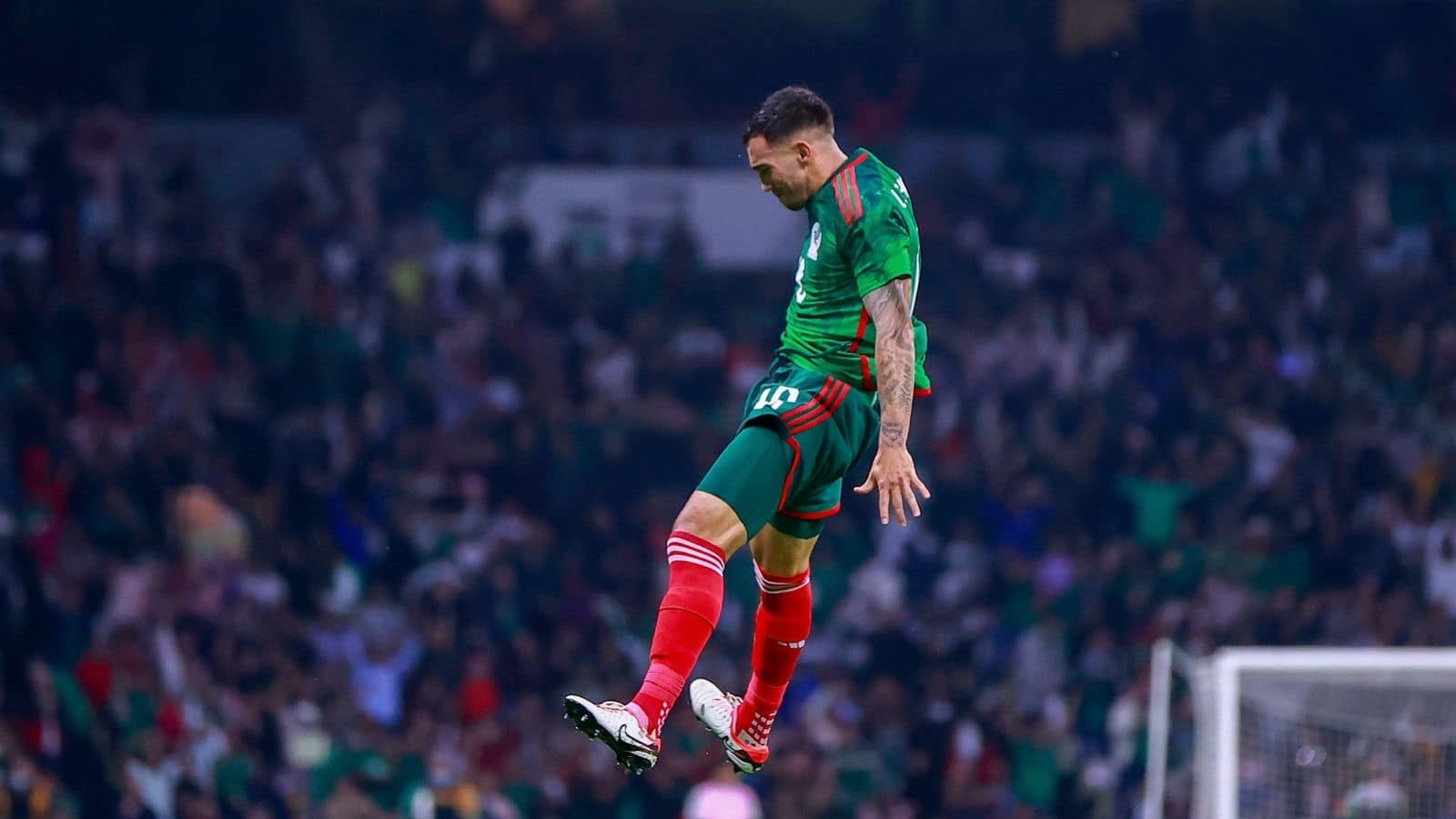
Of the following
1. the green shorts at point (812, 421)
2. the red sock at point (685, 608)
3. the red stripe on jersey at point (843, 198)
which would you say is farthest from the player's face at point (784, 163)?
the red sock at point (685, 608)

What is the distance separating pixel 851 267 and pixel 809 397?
44cm

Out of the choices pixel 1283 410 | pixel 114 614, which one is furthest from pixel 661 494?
pixel 1283 410

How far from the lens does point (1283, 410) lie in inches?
666

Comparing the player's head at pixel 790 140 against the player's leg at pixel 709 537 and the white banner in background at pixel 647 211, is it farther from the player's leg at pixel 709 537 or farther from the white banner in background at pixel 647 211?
the white banner in background at pixel 647 211

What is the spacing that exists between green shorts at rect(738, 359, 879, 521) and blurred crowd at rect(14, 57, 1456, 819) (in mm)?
6027

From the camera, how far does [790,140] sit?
6.06 m

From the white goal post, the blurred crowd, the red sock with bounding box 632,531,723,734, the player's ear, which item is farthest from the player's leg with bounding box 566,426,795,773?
the blurred crowd

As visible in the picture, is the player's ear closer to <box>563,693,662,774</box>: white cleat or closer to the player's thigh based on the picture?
the player's thigh

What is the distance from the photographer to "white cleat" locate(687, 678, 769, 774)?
6344 millimetres

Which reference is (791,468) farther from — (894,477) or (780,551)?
(780,551)

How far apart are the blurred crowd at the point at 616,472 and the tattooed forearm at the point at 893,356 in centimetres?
646

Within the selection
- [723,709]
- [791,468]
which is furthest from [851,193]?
[723,709]

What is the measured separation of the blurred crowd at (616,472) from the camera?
13.3m

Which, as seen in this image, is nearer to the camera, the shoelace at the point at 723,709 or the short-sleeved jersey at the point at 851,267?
the short-sleeved jersey at the point at 851,267
